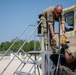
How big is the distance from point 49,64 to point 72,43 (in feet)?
2.91

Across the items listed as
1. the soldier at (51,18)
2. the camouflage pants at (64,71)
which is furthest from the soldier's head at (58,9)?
the camouflage pants at (64,71)

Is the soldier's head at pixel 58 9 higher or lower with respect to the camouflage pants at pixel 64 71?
higher

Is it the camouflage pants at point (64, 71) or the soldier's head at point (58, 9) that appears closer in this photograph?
the camouflage pants at point (64, 71)

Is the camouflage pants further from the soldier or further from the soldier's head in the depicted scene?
the soldier's head

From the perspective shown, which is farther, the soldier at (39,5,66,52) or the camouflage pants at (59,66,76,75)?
the soldier at (39,5,66,52)

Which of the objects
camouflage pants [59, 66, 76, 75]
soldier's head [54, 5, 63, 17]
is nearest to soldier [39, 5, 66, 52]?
soldier's head [54, 5, 63, 17]

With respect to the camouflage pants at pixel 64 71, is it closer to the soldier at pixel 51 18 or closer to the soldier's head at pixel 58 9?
the soldier at pixel 51 18

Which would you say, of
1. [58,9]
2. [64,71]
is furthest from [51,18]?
[64,71]

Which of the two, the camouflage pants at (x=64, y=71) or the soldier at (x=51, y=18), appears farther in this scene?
the soldier at (x=51, y=18)

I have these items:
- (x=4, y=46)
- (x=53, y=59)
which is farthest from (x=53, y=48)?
(x=4, y=46)

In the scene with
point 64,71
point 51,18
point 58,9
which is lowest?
point 64,71

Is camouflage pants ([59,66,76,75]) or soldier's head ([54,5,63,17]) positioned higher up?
soldier's head ([54,5,63,17])

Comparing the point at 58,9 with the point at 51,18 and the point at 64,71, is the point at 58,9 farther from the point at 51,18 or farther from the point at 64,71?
the point at 64,71

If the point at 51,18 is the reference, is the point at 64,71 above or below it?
below
